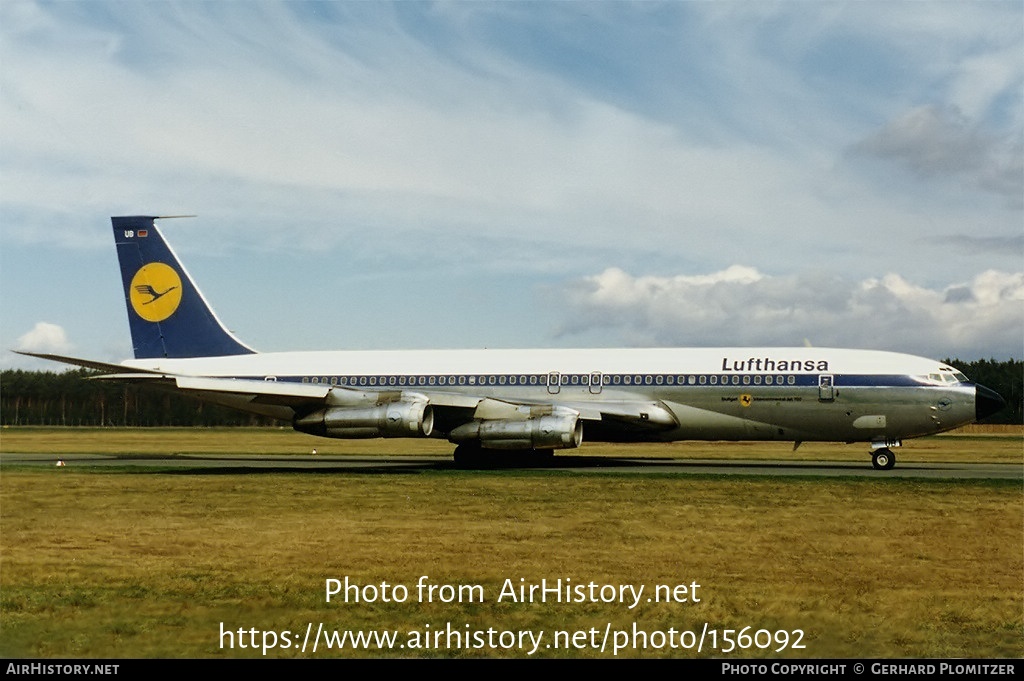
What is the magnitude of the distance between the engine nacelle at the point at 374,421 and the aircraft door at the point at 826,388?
12211 mm

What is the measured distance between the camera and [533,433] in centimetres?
2981

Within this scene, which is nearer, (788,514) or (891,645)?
(891,645)

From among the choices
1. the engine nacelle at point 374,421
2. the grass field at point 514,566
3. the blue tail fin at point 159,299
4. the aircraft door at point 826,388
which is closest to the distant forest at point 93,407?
the blue tail fin at point 159,299

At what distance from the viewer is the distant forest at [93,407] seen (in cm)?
9544

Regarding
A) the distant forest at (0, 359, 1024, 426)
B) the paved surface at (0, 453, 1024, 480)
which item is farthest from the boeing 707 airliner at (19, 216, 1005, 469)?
the distant forest at (0, 359, 1024, 426)

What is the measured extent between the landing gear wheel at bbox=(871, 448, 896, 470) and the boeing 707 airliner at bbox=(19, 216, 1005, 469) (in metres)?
0.04

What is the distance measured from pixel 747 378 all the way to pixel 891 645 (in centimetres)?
2305

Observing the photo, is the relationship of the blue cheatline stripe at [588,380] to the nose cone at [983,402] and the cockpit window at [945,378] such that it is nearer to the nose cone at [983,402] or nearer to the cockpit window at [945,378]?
the cockpit window at [945,378]

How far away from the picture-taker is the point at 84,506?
19.2 m

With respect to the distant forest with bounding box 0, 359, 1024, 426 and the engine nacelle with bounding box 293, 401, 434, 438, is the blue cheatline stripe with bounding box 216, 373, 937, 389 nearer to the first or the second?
the engine nacelle with bounding box 293, 401, 434, 438

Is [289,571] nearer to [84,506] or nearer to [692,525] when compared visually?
[692,525]
